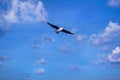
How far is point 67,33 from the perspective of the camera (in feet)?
602

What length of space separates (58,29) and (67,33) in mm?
4891

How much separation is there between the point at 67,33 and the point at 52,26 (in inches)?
341

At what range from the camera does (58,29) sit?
182 m

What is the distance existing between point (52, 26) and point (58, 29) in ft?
12.9

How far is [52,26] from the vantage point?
180 m
